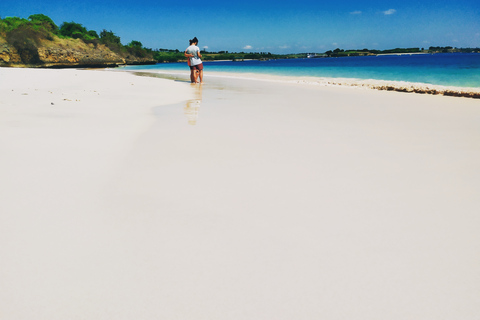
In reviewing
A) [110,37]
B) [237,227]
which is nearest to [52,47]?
[110,37]

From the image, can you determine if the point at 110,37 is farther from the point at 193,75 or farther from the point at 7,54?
the point at 193,75

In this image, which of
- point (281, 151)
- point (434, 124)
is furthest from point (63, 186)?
point (434, 124)

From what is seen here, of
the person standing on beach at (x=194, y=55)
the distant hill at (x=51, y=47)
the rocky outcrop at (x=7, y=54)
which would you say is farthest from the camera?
the distant hill at (x=51, y=47)

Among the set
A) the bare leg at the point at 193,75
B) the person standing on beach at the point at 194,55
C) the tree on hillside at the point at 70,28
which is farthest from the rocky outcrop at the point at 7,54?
the person standing on beach at the point at 194,55

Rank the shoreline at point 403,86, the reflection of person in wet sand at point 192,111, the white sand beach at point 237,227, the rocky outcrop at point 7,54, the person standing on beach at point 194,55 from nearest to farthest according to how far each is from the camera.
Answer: the white sand beach at point 237,227, the reflection of person in wet sand at point 192,111, the shoreline at point 403,86, the person standing on beach at point 194,55, the rocky outcrop at point 7,54

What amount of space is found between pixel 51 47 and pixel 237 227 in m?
62.9

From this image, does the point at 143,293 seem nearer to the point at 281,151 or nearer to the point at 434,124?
the point at 281,151

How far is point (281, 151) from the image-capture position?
12.3ft

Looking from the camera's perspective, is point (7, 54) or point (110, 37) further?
point (110, 37)

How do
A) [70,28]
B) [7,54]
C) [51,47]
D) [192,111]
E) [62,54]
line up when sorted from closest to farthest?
[192,111], [7,54], [51,47], [62,54], [70,28]

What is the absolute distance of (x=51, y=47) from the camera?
5422 cm

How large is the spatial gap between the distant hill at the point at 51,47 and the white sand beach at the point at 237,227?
4798 centimetres

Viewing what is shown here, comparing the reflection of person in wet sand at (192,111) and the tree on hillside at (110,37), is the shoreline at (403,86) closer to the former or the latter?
the reflection of person in wet sand at (192,111)

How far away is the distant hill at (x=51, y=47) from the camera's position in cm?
4644
